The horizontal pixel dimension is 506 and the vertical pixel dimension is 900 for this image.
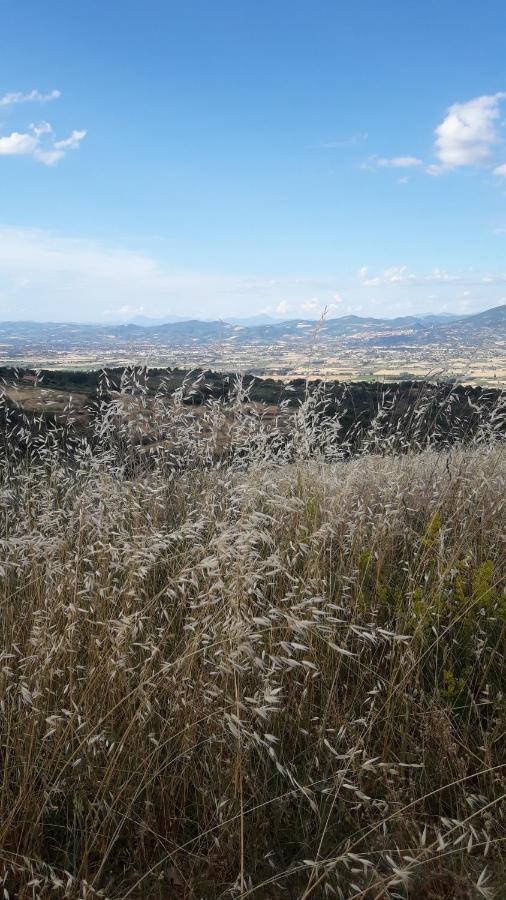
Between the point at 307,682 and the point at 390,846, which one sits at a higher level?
the point at 307,682

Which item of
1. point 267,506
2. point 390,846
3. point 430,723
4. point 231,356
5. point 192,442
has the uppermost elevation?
point 231,356

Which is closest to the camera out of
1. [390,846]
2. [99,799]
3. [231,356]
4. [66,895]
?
[66,895]

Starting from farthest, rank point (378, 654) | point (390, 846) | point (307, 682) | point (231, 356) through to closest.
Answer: point (231, 356), point (378, 654), point (307, 682), point (390, 846)

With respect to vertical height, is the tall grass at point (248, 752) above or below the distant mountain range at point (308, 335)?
below

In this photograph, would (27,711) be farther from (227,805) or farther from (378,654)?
(378,654)

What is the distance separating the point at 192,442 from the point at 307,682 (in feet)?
7.84

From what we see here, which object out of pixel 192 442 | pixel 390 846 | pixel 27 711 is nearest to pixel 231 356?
pixel 192 442

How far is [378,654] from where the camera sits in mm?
2824

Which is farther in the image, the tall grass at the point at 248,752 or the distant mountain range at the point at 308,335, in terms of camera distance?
the distant mountain range at the point at 308,335

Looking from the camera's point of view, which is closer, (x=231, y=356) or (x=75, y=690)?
(x=75, y=690)

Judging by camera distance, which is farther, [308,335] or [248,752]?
[308,335]

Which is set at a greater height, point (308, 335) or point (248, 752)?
point (308, 335)

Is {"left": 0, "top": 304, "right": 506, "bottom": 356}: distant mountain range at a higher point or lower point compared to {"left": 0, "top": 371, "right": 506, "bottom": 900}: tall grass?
higher

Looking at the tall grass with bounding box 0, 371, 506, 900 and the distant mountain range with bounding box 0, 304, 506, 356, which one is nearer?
the tall grass with bounding box 0, 371, 506, 900
